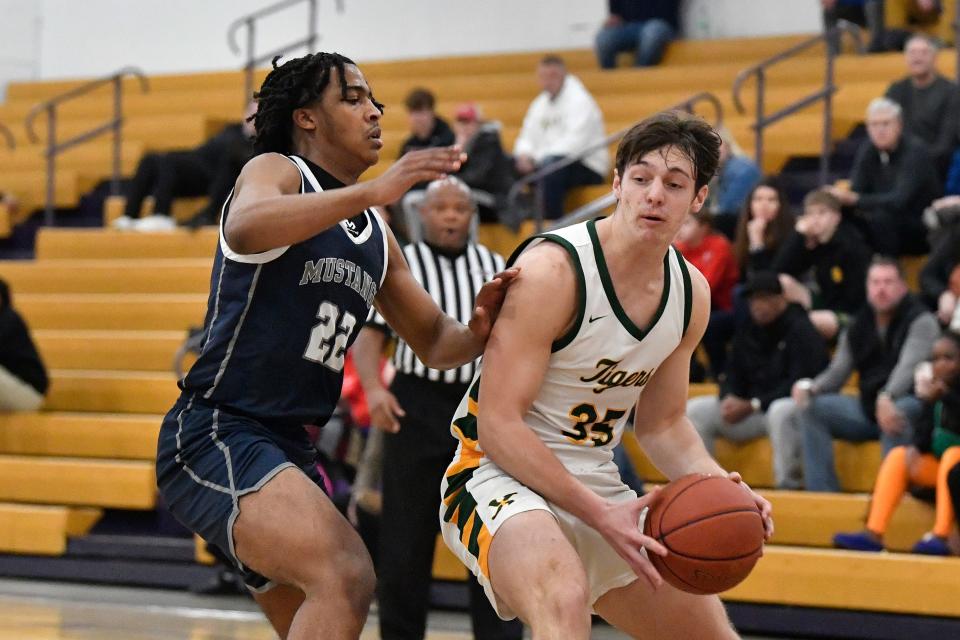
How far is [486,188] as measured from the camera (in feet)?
31.2

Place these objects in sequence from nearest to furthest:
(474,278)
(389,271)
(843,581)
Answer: (389,271) → (474,278) → (843,581)

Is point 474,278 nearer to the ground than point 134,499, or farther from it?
farther from it

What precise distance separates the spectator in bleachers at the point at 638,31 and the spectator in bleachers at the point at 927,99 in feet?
10.9

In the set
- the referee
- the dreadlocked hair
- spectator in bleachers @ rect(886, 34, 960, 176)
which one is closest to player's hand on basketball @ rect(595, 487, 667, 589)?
the dreadlocked hair

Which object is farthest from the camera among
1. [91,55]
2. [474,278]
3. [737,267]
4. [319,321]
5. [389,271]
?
[91,55]

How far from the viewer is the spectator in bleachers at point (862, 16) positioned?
10773 mm

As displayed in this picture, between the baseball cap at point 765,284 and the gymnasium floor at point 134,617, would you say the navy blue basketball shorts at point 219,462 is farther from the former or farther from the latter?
the baseball cap at point 765,284

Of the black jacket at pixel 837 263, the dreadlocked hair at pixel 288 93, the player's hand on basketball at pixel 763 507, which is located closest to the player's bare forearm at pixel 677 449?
the player's hand on basketball at pixel 763 507

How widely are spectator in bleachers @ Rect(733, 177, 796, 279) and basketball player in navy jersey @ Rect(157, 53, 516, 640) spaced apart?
4.36 meters

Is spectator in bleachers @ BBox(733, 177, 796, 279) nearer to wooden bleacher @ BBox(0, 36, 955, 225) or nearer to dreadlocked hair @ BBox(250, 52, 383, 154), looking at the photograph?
wooden bleacher @ BBox(0, 36, 955, 225)

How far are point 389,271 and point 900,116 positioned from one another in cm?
505

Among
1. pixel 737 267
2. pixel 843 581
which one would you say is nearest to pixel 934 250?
pixel 737 267

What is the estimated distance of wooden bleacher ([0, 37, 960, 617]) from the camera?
6.80m

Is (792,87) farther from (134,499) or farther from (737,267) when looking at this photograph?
(134,499)
